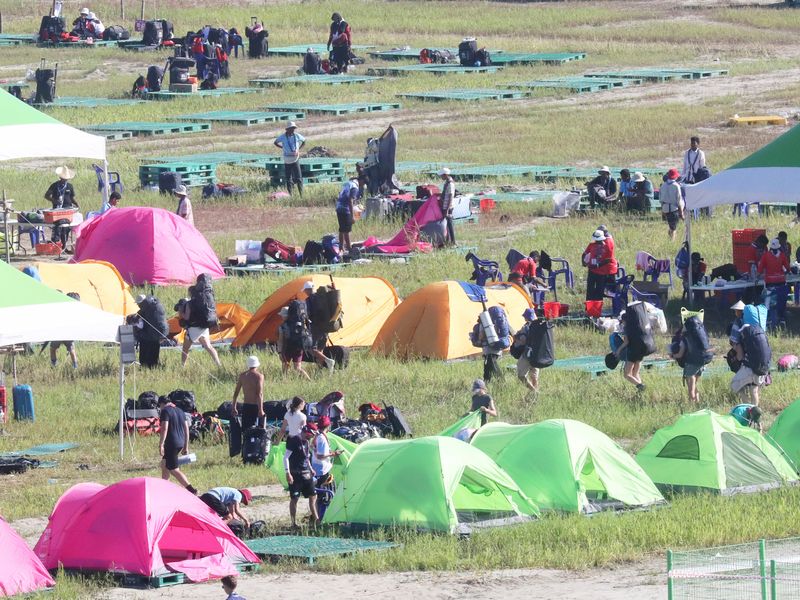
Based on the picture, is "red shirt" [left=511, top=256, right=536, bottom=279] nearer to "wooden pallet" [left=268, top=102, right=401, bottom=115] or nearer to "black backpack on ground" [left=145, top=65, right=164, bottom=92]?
"wooden pallet" [left=268, top=102, right=401, bottom=115]

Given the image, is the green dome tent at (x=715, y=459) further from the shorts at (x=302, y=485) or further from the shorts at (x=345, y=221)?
the shorts at (x=345, y=221)

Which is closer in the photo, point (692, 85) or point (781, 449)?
point (781, 449)

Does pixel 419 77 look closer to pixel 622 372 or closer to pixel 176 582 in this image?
pixel 622 372

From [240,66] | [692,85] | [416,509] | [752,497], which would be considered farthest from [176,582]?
[240,66]

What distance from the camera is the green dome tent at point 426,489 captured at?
16031 mm

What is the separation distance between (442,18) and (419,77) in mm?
15880

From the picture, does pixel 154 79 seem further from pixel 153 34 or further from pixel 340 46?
pixel 153 34

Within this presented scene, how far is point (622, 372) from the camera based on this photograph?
2200 centimetres

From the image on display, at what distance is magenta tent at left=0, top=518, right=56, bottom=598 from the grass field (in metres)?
0.25

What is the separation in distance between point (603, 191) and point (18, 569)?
70.1ft

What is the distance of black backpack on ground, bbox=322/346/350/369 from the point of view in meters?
23.4

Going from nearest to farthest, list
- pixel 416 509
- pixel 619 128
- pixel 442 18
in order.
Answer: pixel 416 509 → pixel 619 128 → pixel 442 18

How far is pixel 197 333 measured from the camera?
23453mm

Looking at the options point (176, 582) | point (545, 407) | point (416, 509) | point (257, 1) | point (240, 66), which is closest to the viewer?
point (176, 582)
